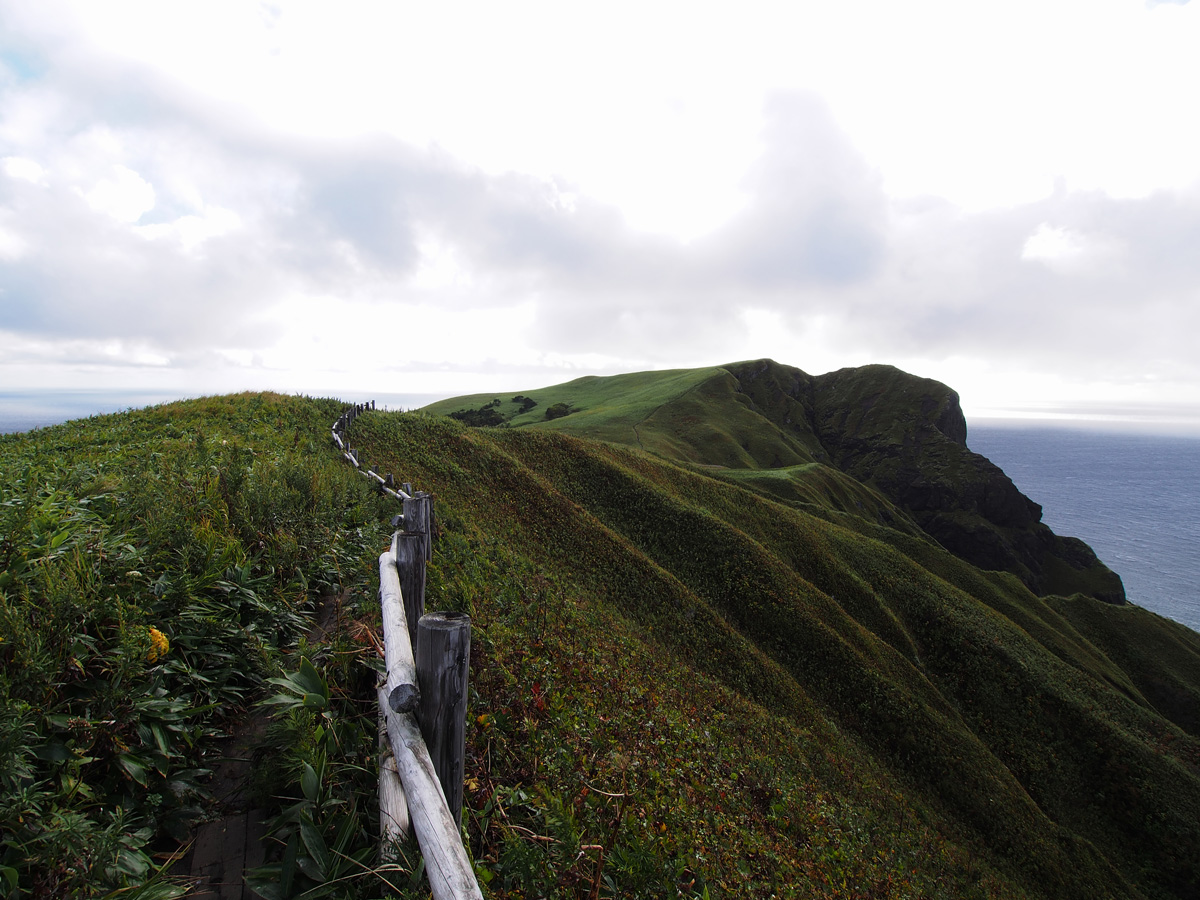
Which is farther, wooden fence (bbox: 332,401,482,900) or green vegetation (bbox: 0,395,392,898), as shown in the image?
green vegetation (bbox: 0,395,392,898)

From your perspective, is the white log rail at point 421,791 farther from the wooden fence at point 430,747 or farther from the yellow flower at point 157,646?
the yellow flower at point 157,646

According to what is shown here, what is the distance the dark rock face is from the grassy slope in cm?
6582

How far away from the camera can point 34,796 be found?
8.97 ft

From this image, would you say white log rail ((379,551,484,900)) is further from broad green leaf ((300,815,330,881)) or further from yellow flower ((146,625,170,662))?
yellow flower ((146,625,170,662))

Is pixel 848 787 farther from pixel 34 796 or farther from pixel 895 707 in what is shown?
pixel 34 796

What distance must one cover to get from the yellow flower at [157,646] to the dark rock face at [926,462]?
103714 mm

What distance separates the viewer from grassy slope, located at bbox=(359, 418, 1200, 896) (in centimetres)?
1309

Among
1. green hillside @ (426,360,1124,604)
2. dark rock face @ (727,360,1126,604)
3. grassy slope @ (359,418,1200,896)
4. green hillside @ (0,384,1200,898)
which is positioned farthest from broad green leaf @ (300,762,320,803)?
dark rock face @ (727,360,1126,604)

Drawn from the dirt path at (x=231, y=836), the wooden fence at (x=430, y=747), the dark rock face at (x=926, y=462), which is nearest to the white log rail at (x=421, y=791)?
the wooden fence at (x=430, y=747)

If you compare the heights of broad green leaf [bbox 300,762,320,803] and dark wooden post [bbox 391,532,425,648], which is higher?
dark wooden post [bbox 391,532,425,648]

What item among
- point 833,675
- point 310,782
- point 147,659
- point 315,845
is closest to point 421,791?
point 315,845

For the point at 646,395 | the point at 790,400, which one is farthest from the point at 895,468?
the point at 646,395

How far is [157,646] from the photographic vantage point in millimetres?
4035

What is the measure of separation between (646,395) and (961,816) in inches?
3000
